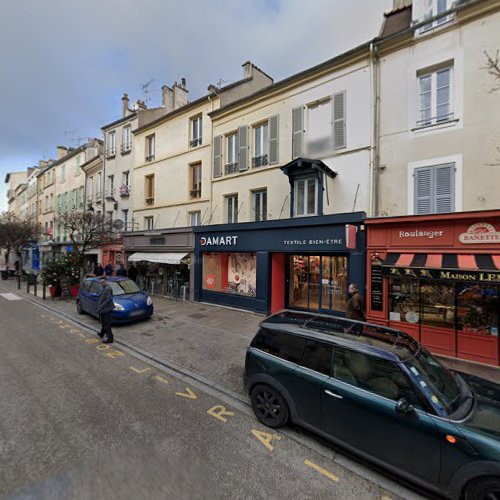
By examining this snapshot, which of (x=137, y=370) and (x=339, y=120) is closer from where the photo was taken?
(x=137, y=370)

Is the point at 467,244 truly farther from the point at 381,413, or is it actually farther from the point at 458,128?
the point at 381,413

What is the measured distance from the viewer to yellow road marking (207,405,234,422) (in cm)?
409

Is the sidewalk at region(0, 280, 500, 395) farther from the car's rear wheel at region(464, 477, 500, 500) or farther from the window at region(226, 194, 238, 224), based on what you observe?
the window at region(226, 194, 238, 224)

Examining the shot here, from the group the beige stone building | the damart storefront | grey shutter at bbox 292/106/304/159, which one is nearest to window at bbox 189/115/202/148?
the damart storefront

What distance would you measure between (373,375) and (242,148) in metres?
10.8

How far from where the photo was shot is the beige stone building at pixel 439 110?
7055 millimetres

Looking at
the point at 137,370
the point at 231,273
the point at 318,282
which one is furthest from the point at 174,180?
the point at 137,370

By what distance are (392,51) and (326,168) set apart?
398 centimetres

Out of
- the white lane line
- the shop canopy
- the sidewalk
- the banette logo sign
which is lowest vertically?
the white lane line

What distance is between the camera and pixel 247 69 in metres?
14.0

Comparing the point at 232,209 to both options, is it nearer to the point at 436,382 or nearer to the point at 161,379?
the point at 161,379

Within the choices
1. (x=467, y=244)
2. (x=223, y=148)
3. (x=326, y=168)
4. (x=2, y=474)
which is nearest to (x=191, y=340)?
(x=2, y=474)

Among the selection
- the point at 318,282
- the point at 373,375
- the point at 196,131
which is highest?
the point at 196,131

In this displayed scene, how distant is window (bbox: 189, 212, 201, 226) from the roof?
1016 cm
